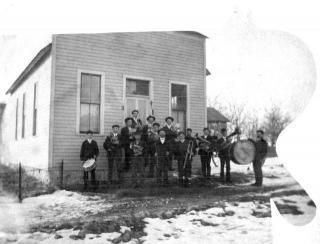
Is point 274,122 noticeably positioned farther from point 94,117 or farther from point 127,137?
point 94,117

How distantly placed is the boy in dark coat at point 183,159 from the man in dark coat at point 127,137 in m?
0.46

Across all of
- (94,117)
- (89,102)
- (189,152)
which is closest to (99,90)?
(89,102)

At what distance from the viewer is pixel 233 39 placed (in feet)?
9.64

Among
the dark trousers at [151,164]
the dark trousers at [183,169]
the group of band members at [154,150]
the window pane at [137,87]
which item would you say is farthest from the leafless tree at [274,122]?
the window pane at [137,87]

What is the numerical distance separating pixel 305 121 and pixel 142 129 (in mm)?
1472

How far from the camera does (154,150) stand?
10.3 feet

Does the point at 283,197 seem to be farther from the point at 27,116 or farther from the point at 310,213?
the point at 27,116

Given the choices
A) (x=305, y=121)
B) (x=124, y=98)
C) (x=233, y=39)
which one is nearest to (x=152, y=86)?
(x=124, y=98)

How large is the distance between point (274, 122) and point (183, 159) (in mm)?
912

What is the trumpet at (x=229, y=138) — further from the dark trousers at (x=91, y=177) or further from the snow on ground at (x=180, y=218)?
the dark trousers at (x=91, y=177)

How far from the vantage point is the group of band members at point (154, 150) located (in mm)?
3002

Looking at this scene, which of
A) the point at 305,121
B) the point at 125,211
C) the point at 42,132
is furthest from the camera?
the point at 42,132

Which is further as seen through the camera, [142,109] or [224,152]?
[142,109]

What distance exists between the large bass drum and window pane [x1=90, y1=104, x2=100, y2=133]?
1.27 metres
